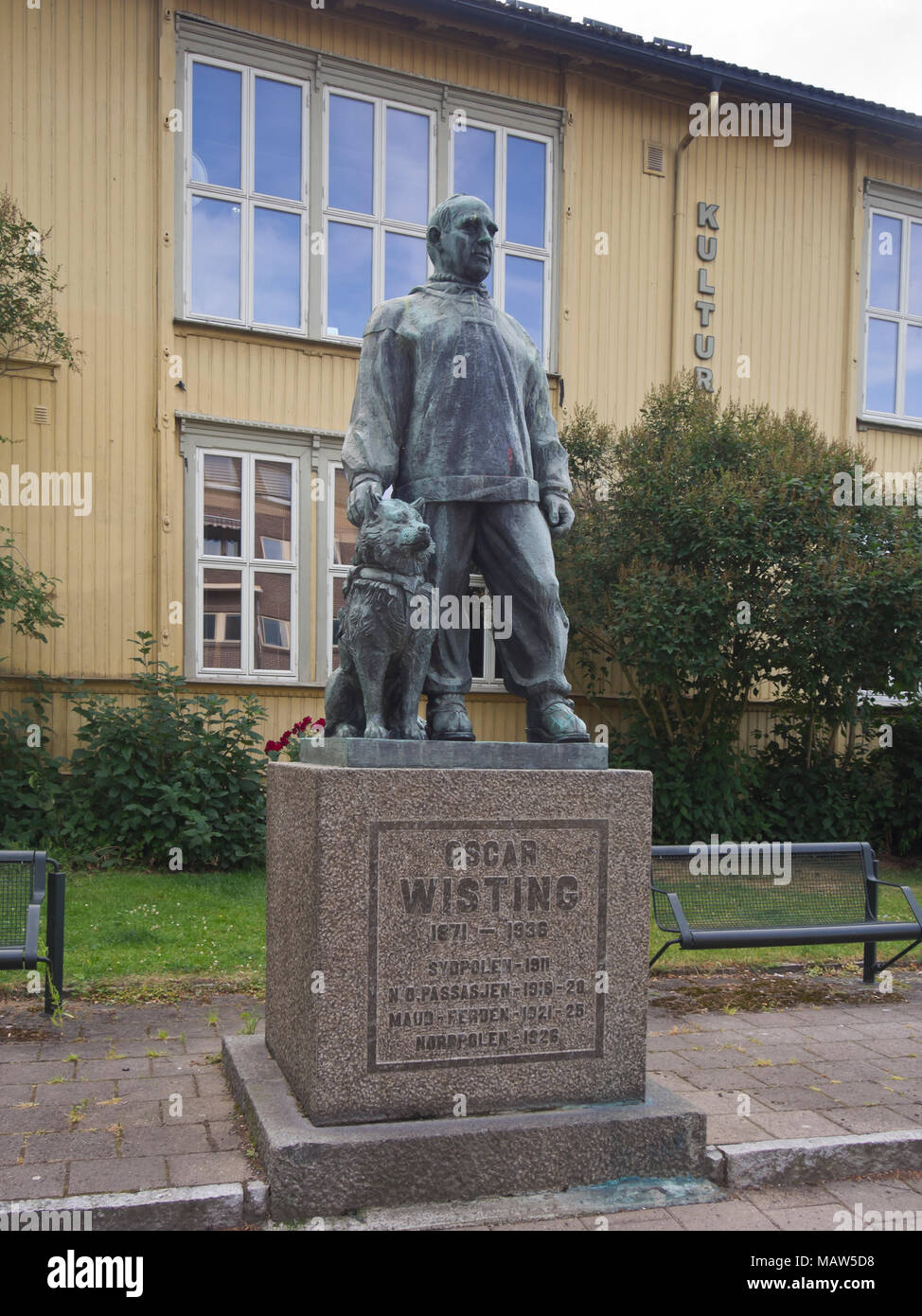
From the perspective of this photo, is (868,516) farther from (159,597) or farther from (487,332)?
(487,332)

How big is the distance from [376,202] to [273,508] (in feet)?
11.9

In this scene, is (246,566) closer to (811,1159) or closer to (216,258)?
(216,258)

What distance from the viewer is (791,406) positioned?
1436 centimetres

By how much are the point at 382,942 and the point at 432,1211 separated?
0.87 meters

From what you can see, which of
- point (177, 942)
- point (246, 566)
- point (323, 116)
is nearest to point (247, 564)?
point (246, 566)

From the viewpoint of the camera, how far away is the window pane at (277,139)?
11.7m

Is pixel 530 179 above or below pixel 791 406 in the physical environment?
above

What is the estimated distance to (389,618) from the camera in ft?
13.8

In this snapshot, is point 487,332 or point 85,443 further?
point 85,443

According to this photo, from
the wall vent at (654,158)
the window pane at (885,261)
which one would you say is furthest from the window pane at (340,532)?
the window pane at (885,261)

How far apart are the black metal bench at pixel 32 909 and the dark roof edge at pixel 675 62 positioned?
395 inches

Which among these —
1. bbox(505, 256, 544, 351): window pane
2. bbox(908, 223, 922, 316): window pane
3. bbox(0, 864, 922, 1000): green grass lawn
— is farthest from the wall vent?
bbox(0, 864, 922, 1000): green grass lawn

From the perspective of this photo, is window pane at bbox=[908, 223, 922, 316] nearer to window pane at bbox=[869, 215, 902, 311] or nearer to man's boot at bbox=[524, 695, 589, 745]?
window pane at bbox=[869, 215, 902, 311]

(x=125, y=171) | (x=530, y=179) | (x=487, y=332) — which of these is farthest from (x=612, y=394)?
(x=487, y=332)
